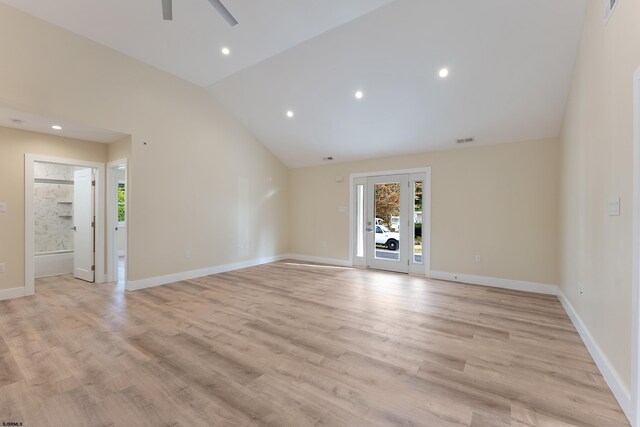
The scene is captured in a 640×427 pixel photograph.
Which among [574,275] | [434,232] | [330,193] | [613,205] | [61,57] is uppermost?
[61,57]

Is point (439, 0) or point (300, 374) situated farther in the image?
point (439, 0)

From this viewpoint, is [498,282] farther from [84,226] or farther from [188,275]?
[84,226]

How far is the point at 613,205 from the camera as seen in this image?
2068mm

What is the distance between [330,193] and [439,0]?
14.9 ft

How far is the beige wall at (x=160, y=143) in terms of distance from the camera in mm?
3521

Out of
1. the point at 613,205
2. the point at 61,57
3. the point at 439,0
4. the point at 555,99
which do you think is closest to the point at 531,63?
the point at 555,99

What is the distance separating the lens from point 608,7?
2178 mm

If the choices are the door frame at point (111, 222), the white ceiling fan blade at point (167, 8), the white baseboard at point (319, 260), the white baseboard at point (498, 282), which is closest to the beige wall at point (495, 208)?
the white baseboard at point (498, 282)

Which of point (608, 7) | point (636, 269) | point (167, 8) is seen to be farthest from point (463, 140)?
point (167, 8)

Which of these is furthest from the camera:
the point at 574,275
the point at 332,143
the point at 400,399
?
the point at 332,143

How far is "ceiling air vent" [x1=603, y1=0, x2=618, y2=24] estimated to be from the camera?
208cm

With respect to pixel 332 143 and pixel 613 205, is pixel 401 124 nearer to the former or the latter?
pixel 332 143

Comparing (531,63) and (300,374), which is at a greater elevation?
(531,63)

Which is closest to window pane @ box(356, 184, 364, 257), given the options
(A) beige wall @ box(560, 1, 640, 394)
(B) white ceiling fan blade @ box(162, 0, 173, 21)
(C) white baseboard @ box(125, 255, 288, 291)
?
(C) white baseboard @ box(125, 255, 288, 291)
